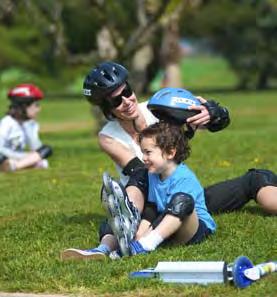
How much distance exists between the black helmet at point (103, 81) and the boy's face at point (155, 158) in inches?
25.5

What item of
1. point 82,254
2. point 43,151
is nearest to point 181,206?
point 82,254

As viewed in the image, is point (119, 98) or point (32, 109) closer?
point (119, 98)

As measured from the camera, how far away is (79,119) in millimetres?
33344

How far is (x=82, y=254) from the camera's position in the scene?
271 inches

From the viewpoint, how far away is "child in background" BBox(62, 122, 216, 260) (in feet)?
22.1

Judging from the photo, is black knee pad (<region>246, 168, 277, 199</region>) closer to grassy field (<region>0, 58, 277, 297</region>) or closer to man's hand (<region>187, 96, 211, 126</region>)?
grassy field (<region>0, 58, 277, 297</region>)

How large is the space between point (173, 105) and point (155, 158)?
1.51 ft

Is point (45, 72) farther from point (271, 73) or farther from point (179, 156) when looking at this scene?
point (179, 156)

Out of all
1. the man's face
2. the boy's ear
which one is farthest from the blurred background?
the boy's ear

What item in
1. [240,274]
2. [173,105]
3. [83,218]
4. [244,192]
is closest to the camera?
[240,274]

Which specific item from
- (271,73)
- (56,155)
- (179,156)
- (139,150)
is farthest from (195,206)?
(271,73)

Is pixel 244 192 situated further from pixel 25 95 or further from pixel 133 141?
pixel 25 95

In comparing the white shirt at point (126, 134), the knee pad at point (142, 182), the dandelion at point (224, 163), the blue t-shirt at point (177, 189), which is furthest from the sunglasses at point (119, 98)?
the dandelion at point (224, 163)

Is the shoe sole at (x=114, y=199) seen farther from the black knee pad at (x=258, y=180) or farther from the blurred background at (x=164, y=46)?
the blurred background at (x=164, y=46)
